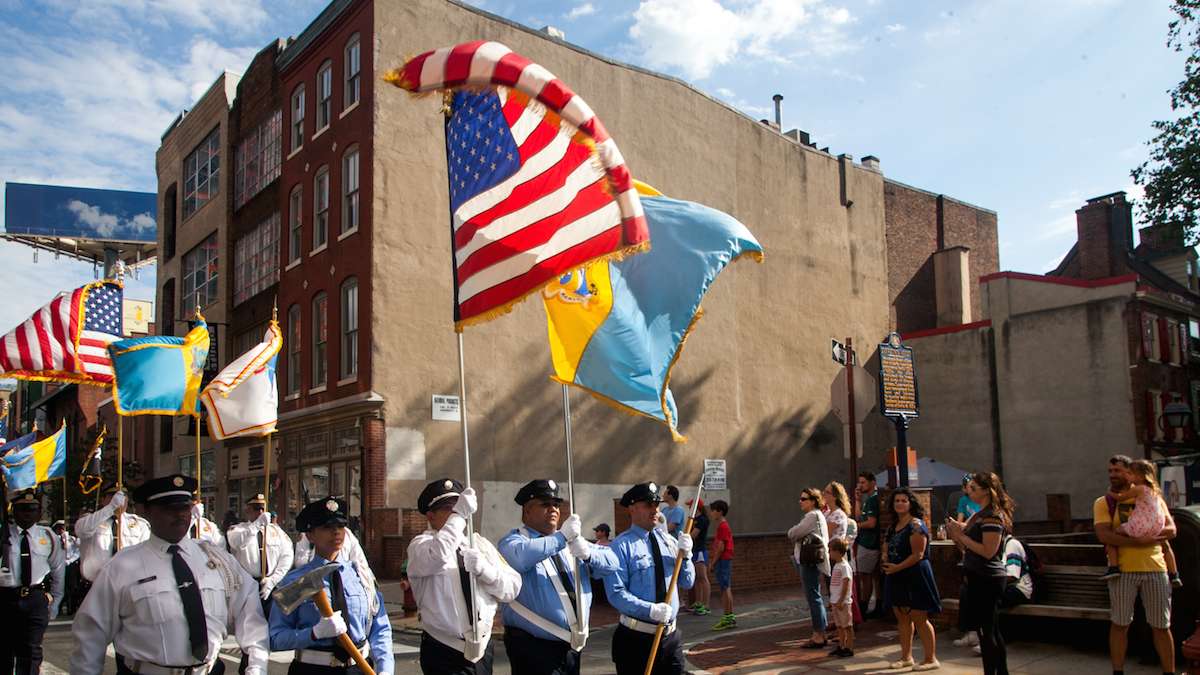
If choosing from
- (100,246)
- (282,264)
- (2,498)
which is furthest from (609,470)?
(100,246)

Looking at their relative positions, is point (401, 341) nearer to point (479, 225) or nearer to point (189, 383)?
point (189, 383)

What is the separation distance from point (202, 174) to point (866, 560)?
87.3 feet

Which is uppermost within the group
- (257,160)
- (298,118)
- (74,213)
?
(74,213)

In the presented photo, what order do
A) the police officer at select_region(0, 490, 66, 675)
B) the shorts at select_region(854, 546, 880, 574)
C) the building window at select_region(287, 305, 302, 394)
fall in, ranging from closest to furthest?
the police officer at select_region(0, 490, 66, 675)
the shorts at select_region(854, 546, 880, 574)
the building window at select_region(287, 305, 302, 394)

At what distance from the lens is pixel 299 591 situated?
214 inches

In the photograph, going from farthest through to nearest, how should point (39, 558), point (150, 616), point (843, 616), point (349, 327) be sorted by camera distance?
point (349, 327), point (843, 616), point (39, 558), point (150, 616)

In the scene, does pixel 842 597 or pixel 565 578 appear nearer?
pixel 565 578

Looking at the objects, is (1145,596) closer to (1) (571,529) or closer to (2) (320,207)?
(1) (571,529)

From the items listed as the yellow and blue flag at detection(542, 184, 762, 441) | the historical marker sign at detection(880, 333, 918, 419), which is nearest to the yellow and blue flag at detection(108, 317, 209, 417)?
the yellow and blue flag at detection(542, 184, 762, 441)

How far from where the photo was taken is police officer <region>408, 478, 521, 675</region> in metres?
6.11

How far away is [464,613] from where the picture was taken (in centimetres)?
617

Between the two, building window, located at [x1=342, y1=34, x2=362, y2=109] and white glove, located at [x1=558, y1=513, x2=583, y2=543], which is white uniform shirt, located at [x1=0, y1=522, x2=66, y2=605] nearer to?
white glove, located at [x1=558, y1=513, x2=583, y2=543]

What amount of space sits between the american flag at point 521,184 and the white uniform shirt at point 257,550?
231 inches

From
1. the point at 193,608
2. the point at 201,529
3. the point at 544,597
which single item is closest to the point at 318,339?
the point at 201,529
